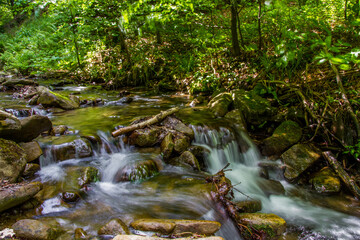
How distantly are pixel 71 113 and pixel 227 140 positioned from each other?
473cm

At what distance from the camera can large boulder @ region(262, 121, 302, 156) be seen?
16.0 ft

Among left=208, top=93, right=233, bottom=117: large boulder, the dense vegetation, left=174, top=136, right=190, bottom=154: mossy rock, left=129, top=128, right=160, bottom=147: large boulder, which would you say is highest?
the dense vegetation

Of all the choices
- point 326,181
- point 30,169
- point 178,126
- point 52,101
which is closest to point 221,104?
point 178,126

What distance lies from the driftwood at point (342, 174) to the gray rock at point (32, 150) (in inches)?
214

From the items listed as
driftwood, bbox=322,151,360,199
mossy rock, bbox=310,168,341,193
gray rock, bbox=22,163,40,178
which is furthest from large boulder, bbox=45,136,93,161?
driftwood, bbox=322,151,360,199

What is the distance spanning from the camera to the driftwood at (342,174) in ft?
12.5

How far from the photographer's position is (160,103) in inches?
309

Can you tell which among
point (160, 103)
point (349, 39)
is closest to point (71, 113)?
point (160, 103)

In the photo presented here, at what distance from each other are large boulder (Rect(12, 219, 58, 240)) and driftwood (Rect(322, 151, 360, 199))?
15.2 feet

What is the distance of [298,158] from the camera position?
448 cm

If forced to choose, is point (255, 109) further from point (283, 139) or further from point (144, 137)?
point (144, 137)

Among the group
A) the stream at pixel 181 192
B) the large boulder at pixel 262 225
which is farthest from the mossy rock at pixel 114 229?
the large boulder at pixel 262 225

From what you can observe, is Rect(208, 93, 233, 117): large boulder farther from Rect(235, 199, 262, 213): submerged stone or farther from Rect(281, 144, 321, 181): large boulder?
Rect(235, 199, 262, 213): submerged stone

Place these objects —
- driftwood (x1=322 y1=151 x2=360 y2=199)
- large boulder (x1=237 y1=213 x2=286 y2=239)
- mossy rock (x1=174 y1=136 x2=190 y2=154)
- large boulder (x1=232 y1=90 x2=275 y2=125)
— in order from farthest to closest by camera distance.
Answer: large boulder (x1=232 y1=90 x2=275 y2=125) < mossy rock (x1=174 y1=136 x2=190 y2=154) < driftwood (x1=322 y1=151 x2=360 y2=199) < large boulder (x1=237 y1=213 x2=286 y2=239)
